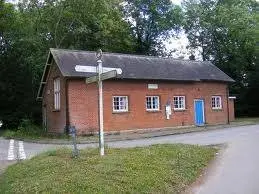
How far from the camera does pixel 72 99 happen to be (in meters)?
29.0

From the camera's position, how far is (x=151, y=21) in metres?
54.9

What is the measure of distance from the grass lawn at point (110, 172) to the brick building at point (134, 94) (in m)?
14.8

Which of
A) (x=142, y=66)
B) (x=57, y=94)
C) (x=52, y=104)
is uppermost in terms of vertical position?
(x=142, y=66)

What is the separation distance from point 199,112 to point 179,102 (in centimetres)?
237

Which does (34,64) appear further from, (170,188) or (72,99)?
(170,188)

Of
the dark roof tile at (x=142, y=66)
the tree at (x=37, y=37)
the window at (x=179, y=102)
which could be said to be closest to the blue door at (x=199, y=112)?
the window at (x=179, y=102)

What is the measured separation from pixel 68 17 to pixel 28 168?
35626 mm

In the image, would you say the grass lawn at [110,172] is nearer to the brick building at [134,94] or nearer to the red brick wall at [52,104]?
the brick building at [134,94]

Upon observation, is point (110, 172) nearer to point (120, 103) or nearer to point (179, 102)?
point (120, 103)

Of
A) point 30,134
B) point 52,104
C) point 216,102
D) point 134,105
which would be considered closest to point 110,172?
point 134,105

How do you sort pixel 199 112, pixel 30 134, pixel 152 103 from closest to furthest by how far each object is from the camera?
pixel 30 134
pixel 152 103
pixel 199 112

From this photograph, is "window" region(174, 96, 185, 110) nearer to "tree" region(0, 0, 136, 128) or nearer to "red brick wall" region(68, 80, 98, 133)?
"red brick wall" region(68, 80, 98, 133)

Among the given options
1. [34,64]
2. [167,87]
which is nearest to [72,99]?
[167,87]

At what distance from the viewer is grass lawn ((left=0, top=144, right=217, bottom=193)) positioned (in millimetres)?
9742
